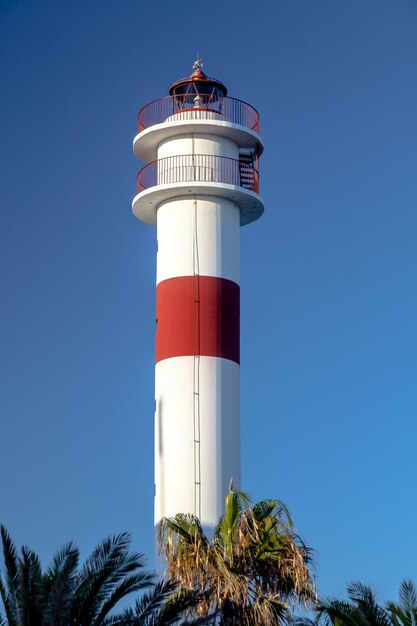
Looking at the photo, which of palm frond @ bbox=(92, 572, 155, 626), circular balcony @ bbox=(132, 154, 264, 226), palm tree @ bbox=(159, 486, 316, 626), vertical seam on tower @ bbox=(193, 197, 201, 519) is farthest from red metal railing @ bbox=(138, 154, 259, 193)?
palm frond @ bbox=(92, 572, 155, 626)

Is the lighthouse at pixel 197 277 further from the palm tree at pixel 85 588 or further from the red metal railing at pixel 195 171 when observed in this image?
the palm tree at pixel 85 588

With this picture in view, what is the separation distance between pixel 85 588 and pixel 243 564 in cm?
554

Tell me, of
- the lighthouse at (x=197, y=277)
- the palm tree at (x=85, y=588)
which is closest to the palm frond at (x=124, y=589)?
the palm tree at (x=85, y=588)

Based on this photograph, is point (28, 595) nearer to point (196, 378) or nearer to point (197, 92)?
point (196, 378)

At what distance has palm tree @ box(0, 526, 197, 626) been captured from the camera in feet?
97.9

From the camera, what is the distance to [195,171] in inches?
1695

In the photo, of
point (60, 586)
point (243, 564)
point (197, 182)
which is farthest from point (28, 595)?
point (197, 182)

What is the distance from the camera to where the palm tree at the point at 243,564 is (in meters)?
34.2

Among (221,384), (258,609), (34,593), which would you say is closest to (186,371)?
(221,384)

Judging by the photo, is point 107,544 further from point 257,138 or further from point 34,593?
point 257,138

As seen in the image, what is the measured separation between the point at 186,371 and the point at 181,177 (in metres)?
5.95

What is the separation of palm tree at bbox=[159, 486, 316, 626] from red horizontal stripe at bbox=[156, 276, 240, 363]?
19.5 ft

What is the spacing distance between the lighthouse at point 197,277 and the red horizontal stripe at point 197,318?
0.03 metres

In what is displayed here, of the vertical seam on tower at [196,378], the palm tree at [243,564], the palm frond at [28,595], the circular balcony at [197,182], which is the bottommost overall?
the palm frond at [28,595]
